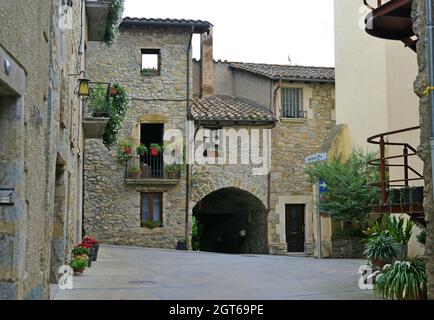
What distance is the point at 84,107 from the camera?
53.1 feet

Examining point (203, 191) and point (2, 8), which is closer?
point (2, 8)

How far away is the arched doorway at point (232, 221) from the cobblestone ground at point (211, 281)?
810cm

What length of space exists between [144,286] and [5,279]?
4932 millimetres

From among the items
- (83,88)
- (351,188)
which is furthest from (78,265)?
(351,188)

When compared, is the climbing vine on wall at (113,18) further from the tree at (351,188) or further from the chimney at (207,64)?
the tree at (351,188)

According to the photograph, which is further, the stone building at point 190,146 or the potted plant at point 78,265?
the stone building at point 190,146

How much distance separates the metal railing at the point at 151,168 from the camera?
2127 centimetres

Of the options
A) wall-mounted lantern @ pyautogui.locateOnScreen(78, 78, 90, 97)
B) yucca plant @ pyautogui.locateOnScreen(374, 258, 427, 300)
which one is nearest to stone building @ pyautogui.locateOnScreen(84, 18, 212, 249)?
wall-mounted lantern @ pyautogui.locateOnScreen(78, 78, 90, 97)

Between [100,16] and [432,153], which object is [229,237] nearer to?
[100,16]

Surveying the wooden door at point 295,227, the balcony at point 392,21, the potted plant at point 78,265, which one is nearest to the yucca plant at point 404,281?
the balcony at point 392,21

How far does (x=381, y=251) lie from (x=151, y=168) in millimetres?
12973

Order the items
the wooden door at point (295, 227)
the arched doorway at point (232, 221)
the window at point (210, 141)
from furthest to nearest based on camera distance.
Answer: the arched doorway at point (232, 221) < the wooden door at point (295, 227) < the window at point (210, 141)

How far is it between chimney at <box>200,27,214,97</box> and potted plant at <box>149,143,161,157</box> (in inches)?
150
